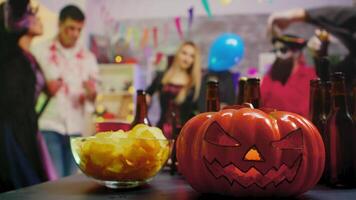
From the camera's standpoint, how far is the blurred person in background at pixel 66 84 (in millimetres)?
2332

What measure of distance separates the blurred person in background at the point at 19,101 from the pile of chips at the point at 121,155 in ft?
4.33

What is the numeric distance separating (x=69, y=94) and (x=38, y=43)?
377mm

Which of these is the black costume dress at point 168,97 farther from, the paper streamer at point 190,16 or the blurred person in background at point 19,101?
the blurred person in background at point 19,101

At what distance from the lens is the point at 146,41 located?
2891 millimetres

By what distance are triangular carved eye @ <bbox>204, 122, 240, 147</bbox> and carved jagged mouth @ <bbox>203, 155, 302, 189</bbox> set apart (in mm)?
34

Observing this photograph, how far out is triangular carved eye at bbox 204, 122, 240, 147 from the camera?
715 mm

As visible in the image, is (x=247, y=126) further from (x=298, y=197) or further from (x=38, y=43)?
(x=38, y=43)

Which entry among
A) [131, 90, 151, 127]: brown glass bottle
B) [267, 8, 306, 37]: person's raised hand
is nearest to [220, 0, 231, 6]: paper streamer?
[267, 8, 306, 37]: person's raised hand

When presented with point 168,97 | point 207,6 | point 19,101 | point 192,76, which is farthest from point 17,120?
point 207,6

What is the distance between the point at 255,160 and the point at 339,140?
0.87 feet

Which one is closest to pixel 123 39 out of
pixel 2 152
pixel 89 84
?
pixel 89 84

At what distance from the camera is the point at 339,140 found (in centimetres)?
86

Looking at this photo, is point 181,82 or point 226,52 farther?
point 181,82

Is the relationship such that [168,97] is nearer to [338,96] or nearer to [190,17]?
[190,17]
